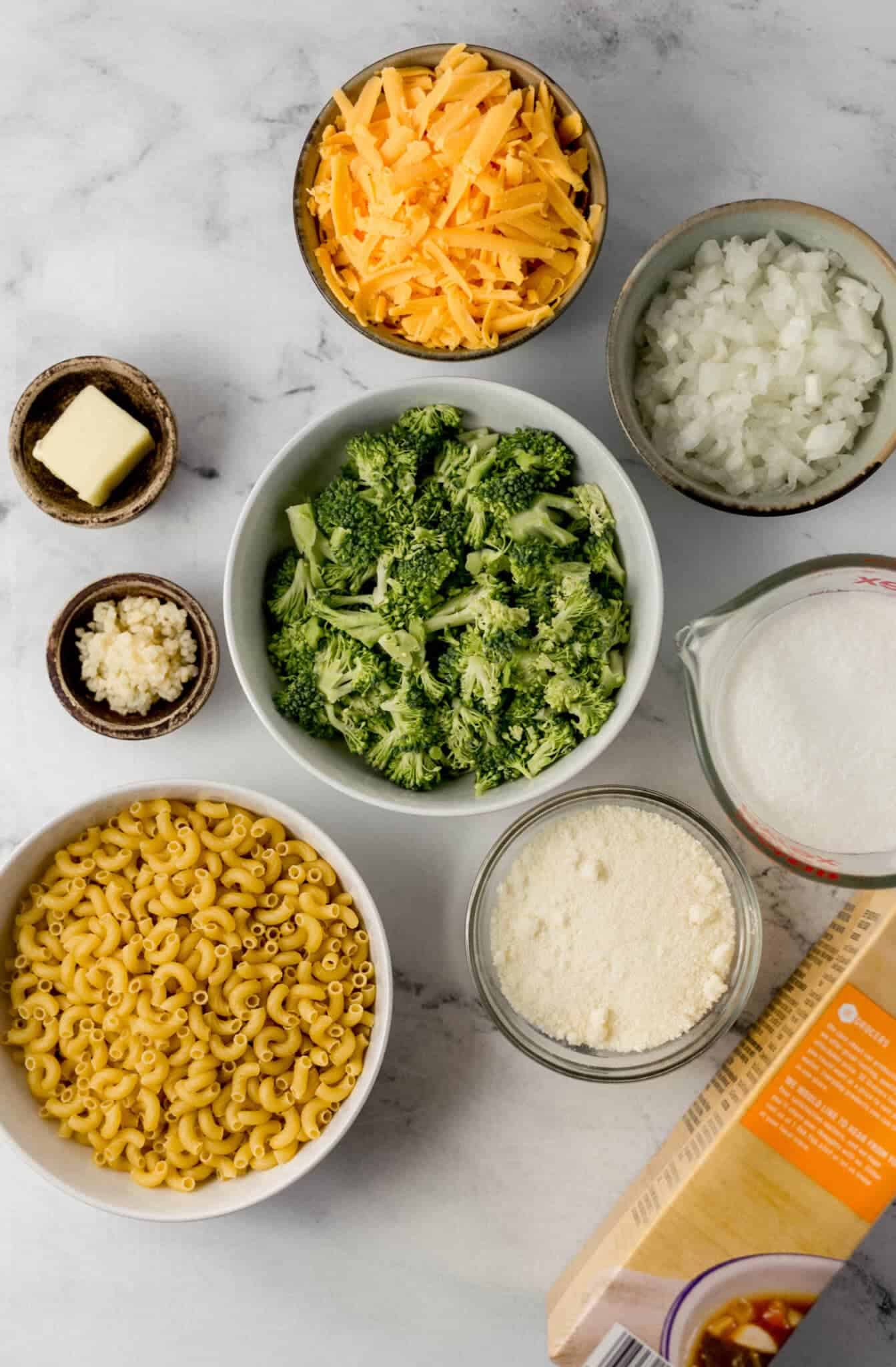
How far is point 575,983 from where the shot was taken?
6.55ft

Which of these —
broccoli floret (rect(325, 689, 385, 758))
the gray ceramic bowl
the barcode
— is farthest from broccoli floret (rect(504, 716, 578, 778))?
the barcode

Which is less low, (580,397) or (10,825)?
(580,397)

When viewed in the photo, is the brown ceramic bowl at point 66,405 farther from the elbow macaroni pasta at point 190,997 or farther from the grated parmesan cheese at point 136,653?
the elbow macaroni pasta at point 190,997

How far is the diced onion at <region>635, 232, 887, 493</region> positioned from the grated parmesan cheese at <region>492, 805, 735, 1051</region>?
64 cm

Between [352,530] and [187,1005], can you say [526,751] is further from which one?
[187,1005]

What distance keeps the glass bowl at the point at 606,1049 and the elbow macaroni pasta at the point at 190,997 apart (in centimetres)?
21

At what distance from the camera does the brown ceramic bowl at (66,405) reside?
207 cm

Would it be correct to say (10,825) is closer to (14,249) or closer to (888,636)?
(14,249)

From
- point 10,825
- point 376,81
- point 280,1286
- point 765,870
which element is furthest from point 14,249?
point 280,1286

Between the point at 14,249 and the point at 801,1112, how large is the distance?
81.5 inches

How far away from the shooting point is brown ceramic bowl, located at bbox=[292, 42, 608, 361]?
1.91m

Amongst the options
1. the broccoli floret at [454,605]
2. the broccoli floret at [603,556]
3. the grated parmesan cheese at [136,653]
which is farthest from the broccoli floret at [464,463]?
the grated parmesan cheese at [136,653]

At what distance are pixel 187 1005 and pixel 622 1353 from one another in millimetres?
884

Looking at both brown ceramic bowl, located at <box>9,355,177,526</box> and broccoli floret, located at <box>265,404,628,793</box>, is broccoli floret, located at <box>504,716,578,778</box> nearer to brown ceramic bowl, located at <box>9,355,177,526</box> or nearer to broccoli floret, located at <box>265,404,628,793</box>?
broccoli floret, located at <box>265,404,628,793</box>
